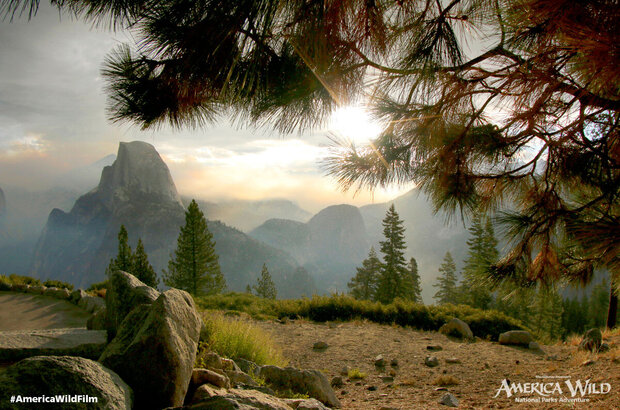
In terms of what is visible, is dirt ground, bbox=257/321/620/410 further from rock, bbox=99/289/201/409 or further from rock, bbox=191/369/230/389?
rock, bbox=99/289/201/409

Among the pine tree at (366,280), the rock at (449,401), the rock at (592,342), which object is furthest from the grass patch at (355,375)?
the pine tree at (366,280)

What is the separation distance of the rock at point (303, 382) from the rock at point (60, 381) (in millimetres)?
2251

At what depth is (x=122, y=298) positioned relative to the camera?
323 cm

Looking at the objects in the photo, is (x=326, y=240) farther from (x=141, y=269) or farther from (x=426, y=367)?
(x=426, y=367)

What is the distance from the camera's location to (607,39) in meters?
1.74

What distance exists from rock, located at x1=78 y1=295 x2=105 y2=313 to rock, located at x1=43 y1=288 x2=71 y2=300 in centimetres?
119

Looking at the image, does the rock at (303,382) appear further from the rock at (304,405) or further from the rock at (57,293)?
the rock at (57,293)

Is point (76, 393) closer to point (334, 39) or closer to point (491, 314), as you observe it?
point (334, 39)

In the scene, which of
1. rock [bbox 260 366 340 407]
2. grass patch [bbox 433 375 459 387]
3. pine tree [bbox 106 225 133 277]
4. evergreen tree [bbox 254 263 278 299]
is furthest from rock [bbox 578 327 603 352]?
evergreen tree [bbox 254 263 278 299]

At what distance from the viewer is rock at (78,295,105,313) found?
29.1 ft

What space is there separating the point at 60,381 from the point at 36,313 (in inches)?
369

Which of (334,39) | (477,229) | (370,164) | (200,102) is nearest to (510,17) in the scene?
(334,39)

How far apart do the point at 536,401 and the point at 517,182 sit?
2684 mm

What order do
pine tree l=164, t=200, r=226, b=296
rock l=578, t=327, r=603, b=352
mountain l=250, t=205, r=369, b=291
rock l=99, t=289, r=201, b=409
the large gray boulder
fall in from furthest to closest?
mountain l=250, t=205, r=369, b=291
pine tree l=164, t=200, r=226, b=296
rock l=578, t=327, r=603, b=352
the large gray boulder
rock l=99, t=289, r=201, b=409
